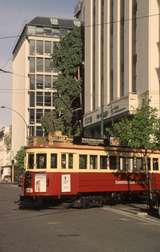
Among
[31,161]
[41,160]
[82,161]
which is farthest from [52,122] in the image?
[41,160]

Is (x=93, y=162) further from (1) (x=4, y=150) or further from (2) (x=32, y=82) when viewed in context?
(1) (x=4, y=150)

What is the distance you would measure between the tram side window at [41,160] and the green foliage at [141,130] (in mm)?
3905

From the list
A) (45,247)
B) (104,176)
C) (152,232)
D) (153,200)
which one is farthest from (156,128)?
(45,247)

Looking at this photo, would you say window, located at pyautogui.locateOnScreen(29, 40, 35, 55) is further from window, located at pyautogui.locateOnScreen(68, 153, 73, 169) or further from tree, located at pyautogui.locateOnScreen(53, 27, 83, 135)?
window, located at pyautogui.locateOnScreen(68, 153, 73, 169)

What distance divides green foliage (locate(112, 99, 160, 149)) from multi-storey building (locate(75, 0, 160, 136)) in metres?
12.9

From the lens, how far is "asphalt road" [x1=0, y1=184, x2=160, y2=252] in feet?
48.9

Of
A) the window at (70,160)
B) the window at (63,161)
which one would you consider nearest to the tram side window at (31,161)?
the window at (63,161)

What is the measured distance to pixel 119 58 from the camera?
55875mm

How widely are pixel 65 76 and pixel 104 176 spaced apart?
4507 cm

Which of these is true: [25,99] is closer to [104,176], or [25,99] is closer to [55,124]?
[55,124]

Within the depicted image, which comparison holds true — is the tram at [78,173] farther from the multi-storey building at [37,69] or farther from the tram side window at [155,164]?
the multi-storey building at [37,69]

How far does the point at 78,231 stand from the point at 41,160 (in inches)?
439

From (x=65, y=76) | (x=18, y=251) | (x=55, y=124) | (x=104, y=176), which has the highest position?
(x=65, y=76)

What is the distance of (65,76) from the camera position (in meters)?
75.4
